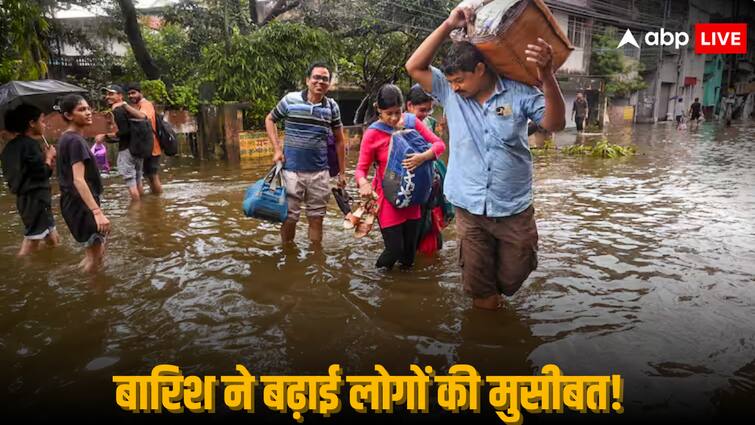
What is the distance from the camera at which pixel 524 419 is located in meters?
2.46

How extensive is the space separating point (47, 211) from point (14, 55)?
27.0ft

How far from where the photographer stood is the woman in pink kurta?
4.06 meters

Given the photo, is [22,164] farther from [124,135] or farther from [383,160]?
[383,160]

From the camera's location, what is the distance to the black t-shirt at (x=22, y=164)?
4418 millimetres

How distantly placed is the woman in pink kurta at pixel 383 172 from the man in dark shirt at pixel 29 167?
2.88 meters

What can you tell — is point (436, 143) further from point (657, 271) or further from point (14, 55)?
point (14, 55)

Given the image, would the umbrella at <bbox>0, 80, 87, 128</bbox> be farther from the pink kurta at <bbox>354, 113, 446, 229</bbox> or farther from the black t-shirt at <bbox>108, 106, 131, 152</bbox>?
the pink kurta at <bbox>354, 113, 446, 229</bbox>

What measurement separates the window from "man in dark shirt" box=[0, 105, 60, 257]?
28232 mm

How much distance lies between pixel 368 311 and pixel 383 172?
1217 millimetres

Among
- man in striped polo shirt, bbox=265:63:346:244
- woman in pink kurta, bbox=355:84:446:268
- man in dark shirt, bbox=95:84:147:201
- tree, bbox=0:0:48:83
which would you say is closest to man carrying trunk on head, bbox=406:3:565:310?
woman in pink kurta, bbox=355:84:446:268

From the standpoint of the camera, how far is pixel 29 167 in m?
4.48

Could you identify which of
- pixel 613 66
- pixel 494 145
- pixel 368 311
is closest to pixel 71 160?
pixel 368 311

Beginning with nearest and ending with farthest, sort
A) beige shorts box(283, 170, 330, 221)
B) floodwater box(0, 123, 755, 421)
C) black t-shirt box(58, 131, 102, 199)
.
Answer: floodwater box(0, 123, 755, 421), black t-shirt box(58, 131, 102, 199), beige shorts box(283, 170, 330, 221)

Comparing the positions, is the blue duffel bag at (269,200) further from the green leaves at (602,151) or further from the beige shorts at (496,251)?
the green leaves at (602,151)
